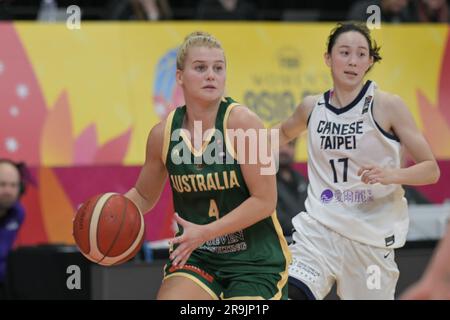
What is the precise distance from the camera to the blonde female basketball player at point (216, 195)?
4402mm

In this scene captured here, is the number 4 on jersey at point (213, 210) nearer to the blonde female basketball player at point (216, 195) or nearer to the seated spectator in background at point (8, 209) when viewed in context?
the blonde female basketball player at point (216, 195)

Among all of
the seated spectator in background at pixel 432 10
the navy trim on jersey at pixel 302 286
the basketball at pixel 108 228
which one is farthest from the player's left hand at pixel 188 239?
the seated spectator in background at pixel 432 10

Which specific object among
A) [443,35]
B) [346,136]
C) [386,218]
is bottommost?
[386,218]

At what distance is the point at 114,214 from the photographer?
14.7ft

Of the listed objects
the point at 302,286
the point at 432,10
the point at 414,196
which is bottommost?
the point at 302,286

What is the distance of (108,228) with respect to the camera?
14.6 ft

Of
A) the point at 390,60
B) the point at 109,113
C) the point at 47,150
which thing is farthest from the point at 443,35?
the point at 47,150

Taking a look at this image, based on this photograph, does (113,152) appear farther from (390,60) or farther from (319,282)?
A: (319,282)

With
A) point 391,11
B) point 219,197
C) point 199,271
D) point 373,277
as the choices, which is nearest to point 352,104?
point 373,277

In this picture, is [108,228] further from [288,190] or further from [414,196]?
[414,196]

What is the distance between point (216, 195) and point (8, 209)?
2737mm

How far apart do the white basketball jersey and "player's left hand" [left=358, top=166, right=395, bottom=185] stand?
0.31 m
